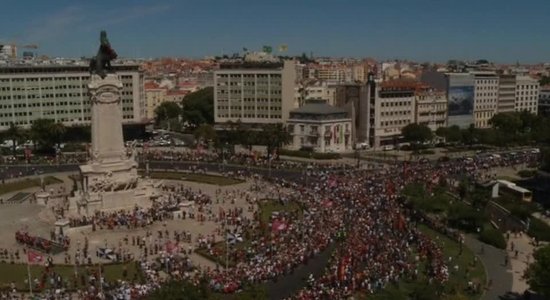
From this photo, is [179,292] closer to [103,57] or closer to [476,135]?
[103,57]

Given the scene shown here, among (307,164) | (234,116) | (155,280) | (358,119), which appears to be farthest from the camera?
(234,116)

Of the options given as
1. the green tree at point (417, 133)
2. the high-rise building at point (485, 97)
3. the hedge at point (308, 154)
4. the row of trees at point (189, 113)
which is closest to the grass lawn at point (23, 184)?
the hedge at point (308, 154)

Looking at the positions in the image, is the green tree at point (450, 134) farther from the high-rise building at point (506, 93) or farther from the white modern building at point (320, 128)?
the high-rise building at point (506, 93)

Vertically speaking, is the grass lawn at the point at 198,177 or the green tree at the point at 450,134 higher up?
the green tree at the point at 450,134

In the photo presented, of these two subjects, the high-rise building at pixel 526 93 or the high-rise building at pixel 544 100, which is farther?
the high-rise building at pixel 544 100

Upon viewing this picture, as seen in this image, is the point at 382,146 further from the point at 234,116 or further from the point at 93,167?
the point at 93,167

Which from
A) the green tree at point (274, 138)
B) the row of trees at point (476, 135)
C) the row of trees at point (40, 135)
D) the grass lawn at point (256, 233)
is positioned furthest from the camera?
the row of trees at point (476, 135)

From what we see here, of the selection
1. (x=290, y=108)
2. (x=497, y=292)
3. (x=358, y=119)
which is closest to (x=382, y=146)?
(x=358, y=119)

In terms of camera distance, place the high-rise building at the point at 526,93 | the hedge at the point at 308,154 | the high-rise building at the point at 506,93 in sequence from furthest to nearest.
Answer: the high-rise building at the point at 526,93 → the high-rise building at the point at 506,93 → the hedge at the point at 308,154
